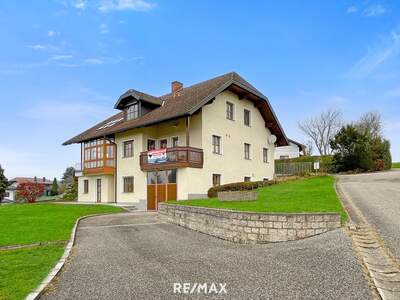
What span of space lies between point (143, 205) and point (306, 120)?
48594mm

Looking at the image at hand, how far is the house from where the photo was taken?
23516 millimetres

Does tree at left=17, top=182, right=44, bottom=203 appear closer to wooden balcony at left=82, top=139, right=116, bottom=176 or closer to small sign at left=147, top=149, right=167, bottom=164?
wooden balcony at left=82, top=139, right=116, bottom=176

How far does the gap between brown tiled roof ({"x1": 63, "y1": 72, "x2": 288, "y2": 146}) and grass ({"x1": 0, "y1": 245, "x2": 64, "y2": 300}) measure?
527 inches

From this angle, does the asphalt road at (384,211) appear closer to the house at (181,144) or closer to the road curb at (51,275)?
the road curb at (51,275)

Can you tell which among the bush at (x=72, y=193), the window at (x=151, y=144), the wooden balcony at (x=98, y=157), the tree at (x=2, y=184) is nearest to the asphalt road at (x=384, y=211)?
the window at (x=151, y=144)

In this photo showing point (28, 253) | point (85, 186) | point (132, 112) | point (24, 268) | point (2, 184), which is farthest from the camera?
point (2, 184)

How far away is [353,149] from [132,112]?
22511 millimetres

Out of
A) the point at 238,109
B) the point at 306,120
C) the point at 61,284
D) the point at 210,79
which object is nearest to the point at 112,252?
the point at 61,284

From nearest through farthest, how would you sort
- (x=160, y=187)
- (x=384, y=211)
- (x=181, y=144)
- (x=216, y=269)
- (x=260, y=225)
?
1. (x=216, y=269)
2. (x=260, y=225)
3. (x=384, y=211)
4. (x=160, y=187)
5. (x=181, y=144)

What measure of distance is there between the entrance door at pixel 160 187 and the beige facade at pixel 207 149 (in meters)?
0.55

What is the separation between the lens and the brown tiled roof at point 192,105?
2328 cm

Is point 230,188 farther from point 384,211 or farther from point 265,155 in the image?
point 384,211

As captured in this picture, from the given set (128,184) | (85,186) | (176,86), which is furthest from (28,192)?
(176,86)

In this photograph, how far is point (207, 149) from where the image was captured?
24.4 meters
